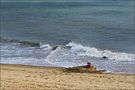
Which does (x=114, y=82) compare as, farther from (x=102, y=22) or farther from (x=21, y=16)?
(x=21, y=16)

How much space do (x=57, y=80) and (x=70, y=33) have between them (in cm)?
2212

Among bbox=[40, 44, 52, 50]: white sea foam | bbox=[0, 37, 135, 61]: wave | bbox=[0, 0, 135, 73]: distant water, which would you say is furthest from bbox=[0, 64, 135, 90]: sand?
bbox=[40, 44, 52, 50]: white sea foam

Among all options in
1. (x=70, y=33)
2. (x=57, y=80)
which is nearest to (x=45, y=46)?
(x=70, y=33)

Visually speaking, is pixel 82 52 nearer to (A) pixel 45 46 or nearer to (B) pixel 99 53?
(B) pixel 99 53

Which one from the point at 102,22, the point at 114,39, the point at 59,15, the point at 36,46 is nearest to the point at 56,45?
the point at 36,46

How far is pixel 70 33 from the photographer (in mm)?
44750

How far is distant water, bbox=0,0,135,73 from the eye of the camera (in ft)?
105

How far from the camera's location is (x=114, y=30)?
1790 inches

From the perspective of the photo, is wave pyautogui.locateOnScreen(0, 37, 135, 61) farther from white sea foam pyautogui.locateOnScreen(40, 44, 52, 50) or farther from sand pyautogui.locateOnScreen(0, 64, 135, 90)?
sand pyautogui.locateOnScreen(0, 64, 135, 90)

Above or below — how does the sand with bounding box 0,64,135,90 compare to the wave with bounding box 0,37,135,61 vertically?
below

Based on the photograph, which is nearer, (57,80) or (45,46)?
(57,80)

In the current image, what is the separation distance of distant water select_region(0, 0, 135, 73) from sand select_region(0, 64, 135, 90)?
3.11m

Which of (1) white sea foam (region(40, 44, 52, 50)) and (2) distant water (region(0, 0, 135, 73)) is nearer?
(2) distant water (region(0, 0, 135, 73))

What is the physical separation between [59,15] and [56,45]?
2068 centimetres
